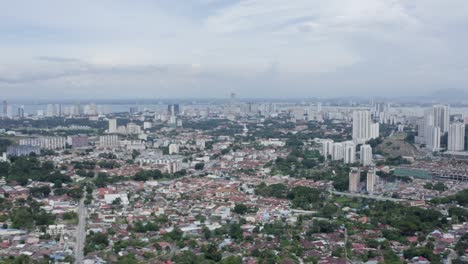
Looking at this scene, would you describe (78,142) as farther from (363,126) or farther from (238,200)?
(238,200)

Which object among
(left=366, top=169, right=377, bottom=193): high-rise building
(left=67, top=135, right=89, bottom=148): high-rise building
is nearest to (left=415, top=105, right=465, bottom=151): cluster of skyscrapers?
(left=366, top=169, right=377, bottom=193): high-rise building

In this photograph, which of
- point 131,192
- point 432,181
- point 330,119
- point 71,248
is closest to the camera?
point 71,248

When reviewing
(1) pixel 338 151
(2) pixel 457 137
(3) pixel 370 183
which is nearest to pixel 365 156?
(1) pixel 338 151

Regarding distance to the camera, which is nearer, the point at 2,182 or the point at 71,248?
the point at 71,248

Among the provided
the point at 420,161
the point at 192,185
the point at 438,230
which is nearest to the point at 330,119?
the point at 420,161

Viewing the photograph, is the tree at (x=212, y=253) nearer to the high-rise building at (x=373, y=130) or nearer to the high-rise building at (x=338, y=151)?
the high-rise building at (x=338, y=151)

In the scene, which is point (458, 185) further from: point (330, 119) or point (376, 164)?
point (330, 119)
